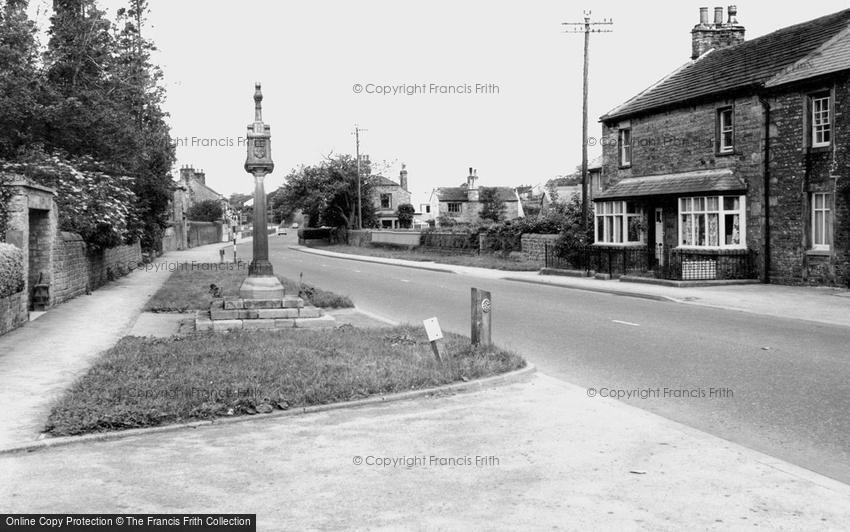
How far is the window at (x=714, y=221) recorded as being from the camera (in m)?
26.0

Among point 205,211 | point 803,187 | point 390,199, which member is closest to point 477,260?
point 803,187

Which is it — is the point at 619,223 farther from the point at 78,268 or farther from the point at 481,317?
the point at 481,317

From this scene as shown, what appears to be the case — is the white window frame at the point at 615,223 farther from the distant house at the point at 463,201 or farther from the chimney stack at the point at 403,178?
the chimney stack at the point at 403,178

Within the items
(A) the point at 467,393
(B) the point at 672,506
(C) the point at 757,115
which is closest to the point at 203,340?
(A) the point at 467,393

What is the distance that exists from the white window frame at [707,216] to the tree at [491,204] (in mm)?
67693

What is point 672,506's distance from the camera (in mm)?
5355

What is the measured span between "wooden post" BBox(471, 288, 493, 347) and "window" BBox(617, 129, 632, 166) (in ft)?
74.1

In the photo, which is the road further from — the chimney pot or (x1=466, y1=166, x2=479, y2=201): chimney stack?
(x1=466, y1=166, x2=479, y2=201): chimney stack

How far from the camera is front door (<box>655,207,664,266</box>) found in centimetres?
2941

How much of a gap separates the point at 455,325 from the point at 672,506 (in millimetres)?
10279

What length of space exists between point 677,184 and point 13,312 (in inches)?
848

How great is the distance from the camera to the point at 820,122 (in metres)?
23.5

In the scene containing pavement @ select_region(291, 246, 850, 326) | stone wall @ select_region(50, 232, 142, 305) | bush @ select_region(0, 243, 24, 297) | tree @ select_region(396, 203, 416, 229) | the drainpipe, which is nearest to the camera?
bush @ select_region(0, 243, 24, 297)

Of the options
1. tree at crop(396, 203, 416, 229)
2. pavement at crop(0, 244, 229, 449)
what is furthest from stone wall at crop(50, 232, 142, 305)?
tree at crop(396, 203, 416, 229)
